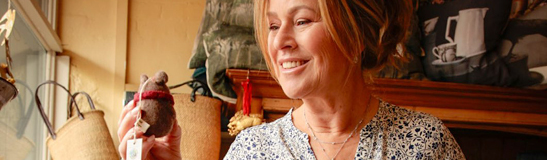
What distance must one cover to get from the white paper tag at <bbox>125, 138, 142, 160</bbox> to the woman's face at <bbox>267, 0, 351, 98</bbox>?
26 cm

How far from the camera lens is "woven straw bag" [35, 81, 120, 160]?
145 centimetres

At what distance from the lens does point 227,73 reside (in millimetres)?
1474

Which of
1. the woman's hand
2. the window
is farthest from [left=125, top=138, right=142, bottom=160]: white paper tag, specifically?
the window

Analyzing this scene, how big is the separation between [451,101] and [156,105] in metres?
1.12

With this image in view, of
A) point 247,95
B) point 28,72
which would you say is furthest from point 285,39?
point 28,72

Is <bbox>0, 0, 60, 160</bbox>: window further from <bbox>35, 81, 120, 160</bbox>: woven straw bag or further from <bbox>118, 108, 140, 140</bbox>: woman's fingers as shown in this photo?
<bbox>118, 108, 140, 140</bbox>: woman's fingers

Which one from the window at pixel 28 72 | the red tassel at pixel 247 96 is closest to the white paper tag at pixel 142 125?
the window at pixel 28 72

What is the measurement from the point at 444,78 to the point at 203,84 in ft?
2.55

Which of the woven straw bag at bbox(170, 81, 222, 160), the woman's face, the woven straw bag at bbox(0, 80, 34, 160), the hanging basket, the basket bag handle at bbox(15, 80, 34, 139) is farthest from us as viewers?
the woven straw bag at bbox(170, 81, 222, 160)

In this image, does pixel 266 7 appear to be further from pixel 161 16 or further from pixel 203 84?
pixel 161 16

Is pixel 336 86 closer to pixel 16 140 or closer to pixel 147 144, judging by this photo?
pixel 147 144

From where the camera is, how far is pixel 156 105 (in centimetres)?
72

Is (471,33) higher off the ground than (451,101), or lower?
higher

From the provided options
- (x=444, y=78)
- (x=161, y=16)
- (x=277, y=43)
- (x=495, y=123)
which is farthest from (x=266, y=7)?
(x=161, y=16)
